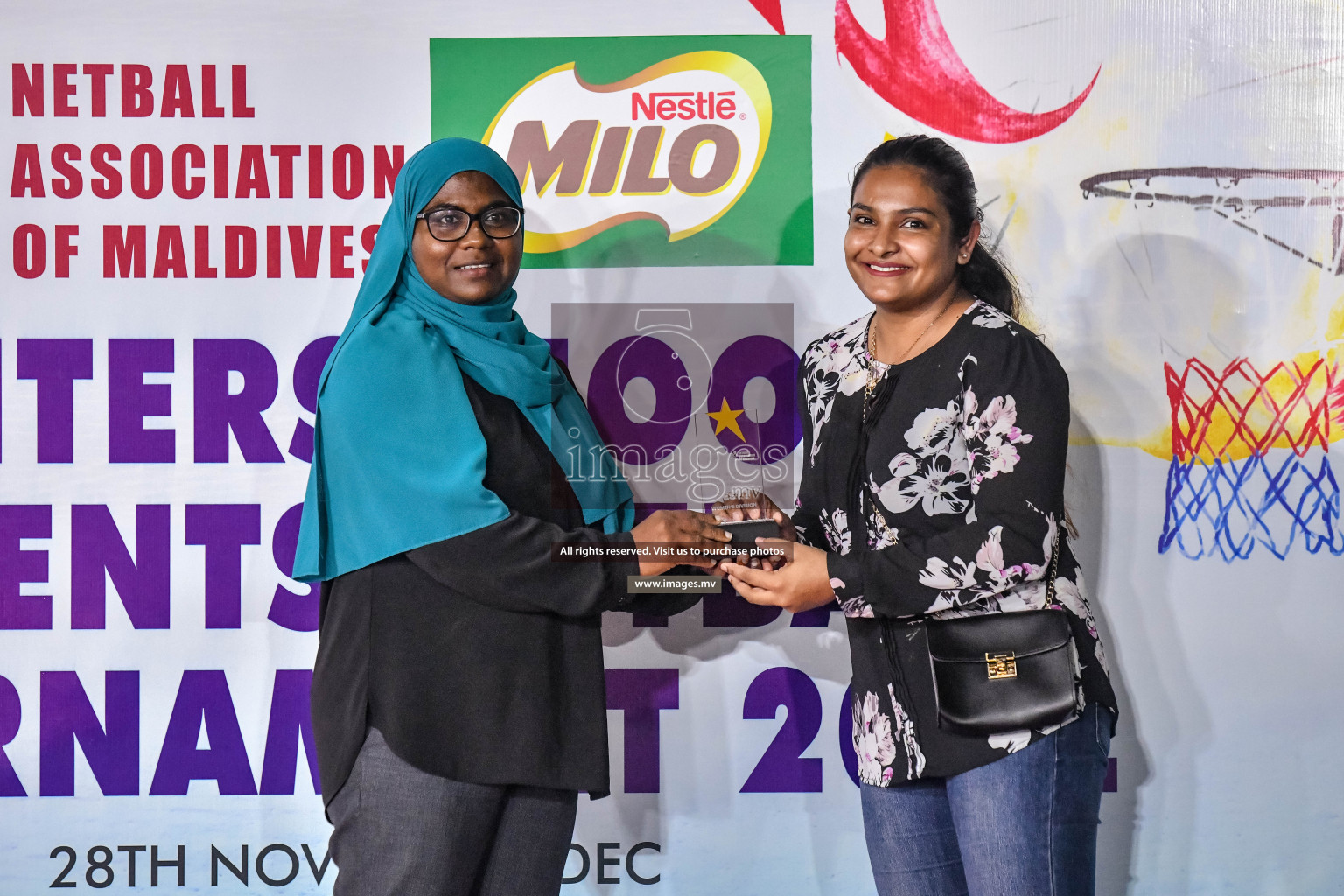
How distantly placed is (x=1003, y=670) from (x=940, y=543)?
0.69ft

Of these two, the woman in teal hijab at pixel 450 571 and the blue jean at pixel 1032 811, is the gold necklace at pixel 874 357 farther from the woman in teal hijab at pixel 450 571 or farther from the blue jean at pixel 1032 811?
the blue jean at pixel 1032 811

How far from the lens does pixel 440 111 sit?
2191 millimetres

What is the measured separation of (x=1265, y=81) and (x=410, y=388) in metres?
1.98

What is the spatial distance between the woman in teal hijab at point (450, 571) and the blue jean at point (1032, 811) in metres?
0.55

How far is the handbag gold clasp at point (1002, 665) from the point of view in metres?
1.51

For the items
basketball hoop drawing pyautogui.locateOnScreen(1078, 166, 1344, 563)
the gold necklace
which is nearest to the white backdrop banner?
basketball hoop drawing pyautogui.locateOnScreen(1078, 166, 1344, 563)

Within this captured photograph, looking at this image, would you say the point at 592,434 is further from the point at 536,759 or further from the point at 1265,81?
Answer: the point at 1265,81

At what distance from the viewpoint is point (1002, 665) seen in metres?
1.51

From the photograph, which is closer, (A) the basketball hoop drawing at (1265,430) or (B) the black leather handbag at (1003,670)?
(B) the black leather handbag at (1003,670)

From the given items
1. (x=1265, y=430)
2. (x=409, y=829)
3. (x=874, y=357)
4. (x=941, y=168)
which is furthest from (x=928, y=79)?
(x=409, y=829)

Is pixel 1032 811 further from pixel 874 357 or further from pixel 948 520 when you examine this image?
pixel 874 357

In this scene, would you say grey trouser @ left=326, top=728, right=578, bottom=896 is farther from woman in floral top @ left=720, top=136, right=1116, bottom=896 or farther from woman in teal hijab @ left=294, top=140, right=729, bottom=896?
woman in floral top @ left=720, top=136, right=1116, bottom=896

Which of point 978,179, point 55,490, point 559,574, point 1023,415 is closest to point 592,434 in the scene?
point 559,574

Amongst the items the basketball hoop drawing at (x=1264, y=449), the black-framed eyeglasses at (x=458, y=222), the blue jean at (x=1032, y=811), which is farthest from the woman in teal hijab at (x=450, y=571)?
the basketball hoop drawing at (x=1264, y=449)
